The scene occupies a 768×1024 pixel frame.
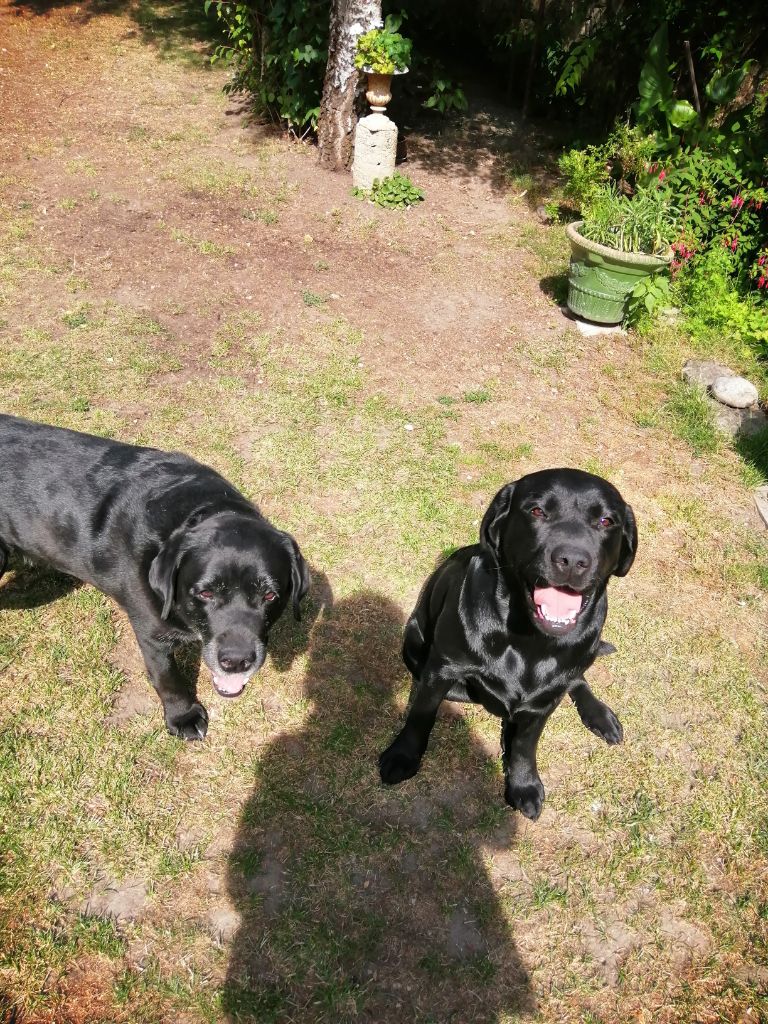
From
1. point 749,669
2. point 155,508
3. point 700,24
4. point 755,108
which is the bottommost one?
point 749,669

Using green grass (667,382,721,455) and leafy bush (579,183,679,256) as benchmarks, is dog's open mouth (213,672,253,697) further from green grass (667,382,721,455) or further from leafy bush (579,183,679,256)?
leafy bush (579,183,679,256)

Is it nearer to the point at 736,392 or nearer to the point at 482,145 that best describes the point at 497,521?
the point at 736,392

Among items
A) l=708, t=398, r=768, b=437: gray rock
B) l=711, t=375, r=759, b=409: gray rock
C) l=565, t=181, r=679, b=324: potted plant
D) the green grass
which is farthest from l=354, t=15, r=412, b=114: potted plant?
l=708, t=398, r=768, b=437: gray rock

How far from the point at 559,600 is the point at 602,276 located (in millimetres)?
4765

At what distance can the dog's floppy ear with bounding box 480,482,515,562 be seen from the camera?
8.49 ft

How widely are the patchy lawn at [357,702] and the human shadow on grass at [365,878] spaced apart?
11 mm

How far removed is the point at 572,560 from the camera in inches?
90.5

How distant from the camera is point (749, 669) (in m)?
3.89

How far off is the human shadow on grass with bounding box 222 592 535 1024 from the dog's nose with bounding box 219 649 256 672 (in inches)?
33.6

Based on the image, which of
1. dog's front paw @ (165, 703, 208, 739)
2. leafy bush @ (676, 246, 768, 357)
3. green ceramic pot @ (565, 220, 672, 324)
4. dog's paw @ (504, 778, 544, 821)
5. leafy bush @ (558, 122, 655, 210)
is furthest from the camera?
leafy bush @ (558, 122, 655, 210)

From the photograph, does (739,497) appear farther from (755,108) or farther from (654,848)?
(755,108)

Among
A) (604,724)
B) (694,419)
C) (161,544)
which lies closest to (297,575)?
(161,544)

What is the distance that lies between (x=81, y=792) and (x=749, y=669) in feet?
12.6

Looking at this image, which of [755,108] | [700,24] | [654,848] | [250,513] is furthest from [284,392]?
[700,24]
